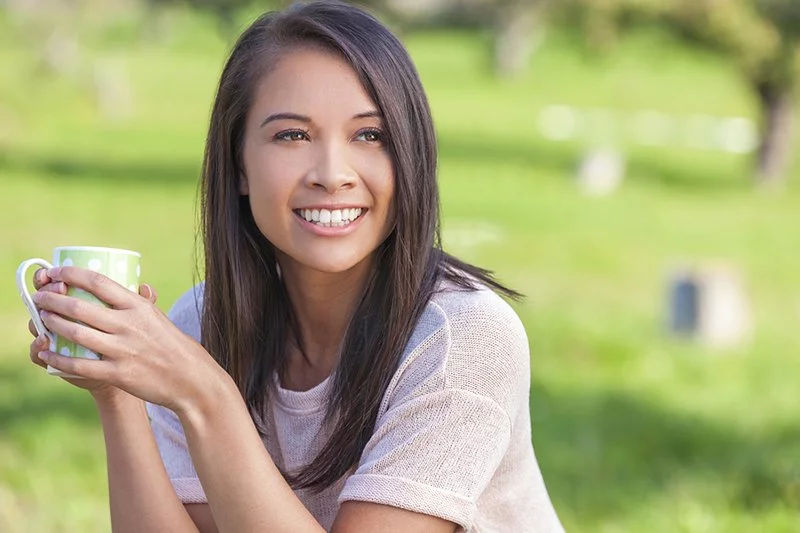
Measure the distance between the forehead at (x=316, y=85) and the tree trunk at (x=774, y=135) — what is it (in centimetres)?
1642

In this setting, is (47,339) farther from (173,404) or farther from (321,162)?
(321,162)

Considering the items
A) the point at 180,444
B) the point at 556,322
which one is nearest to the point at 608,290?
the point at 556,322

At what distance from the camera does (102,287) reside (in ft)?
6.15

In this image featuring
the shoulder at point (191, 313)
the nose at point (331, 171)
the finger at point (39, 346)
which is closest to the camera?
the finger at point (39, 346)

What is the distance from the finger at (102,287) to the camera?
1.87 metres

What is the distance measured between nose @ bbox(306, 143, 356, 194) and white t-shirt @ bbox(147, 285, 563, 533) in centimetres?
27

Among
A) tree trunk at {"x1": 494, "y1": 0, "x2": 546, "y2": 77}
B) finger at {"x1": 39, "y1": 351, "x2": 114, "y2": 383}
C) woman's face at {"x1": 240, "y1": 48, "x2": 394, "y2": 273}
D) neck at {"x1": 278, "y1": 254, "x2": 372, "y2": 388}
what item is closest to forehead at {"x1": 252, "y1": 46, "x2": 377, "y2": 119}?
woman's face at {"x1": 240, "y1": 48, "x2": 394, "y2": 273}

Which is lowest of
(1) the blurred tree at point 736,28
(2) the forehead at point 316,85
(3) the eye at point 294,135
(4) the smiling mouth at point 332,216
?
(4) the smiling mouth at point 332,216

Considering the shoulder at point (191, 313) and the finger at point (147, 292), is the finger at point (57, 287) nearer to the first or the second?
the finger at point (147, 292)

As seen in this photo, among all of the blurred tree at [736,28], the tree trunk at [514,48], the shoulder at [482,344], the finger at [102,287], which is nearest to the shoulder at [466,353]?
the shoulder at [482,344]

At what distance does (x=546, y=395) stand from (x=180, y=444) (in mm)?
4161

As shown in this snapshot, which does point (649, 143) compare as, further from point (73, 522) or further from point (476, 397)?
point (476, 397)

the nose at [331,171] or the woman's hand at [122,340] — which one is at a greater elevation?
the nose at [331,171]

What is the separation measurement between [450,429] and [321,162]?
0.49 meters
